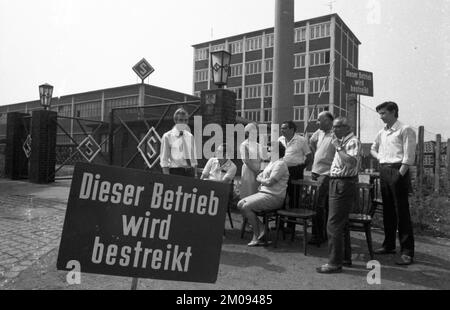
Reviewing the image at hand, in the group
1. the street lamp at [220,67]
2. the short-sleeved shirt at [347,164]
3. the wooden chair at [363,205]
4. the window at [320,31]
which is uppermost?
the window at [320,31]

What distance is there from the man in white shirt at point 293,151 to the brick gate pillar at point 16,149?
11985 mm

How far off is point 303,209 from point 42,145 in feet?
35.2

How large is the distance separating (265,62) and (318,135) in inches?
2125

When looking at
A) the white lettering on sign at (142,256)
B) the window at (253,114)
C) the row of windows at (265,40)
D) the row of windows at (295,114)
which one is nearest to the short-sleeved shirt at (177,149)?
the white lettering on sign at (142,256)

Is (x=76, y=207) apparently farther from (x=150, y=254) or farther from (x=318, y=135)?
(x=318, y=135)

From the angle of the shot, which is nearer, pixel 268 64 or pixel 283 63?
pixel 283 63

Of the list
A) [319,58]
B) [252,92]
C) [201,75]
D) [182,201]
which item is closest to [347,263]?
[182,201]

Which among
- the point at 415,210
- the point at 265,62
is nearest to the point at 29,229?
the point at 415,210

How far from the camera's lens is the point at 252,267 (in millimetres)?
4504

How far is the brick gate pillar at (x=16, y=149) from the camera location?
1450 centimetres

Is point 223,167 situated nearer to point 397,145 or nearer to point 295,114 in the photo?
point 397,145

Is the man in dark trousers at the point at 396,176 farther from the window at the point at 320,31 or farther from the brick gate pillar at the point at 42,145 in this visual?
the window at the point at 320,31

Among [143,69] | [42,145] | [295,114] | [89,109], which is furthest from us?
[295,114]
